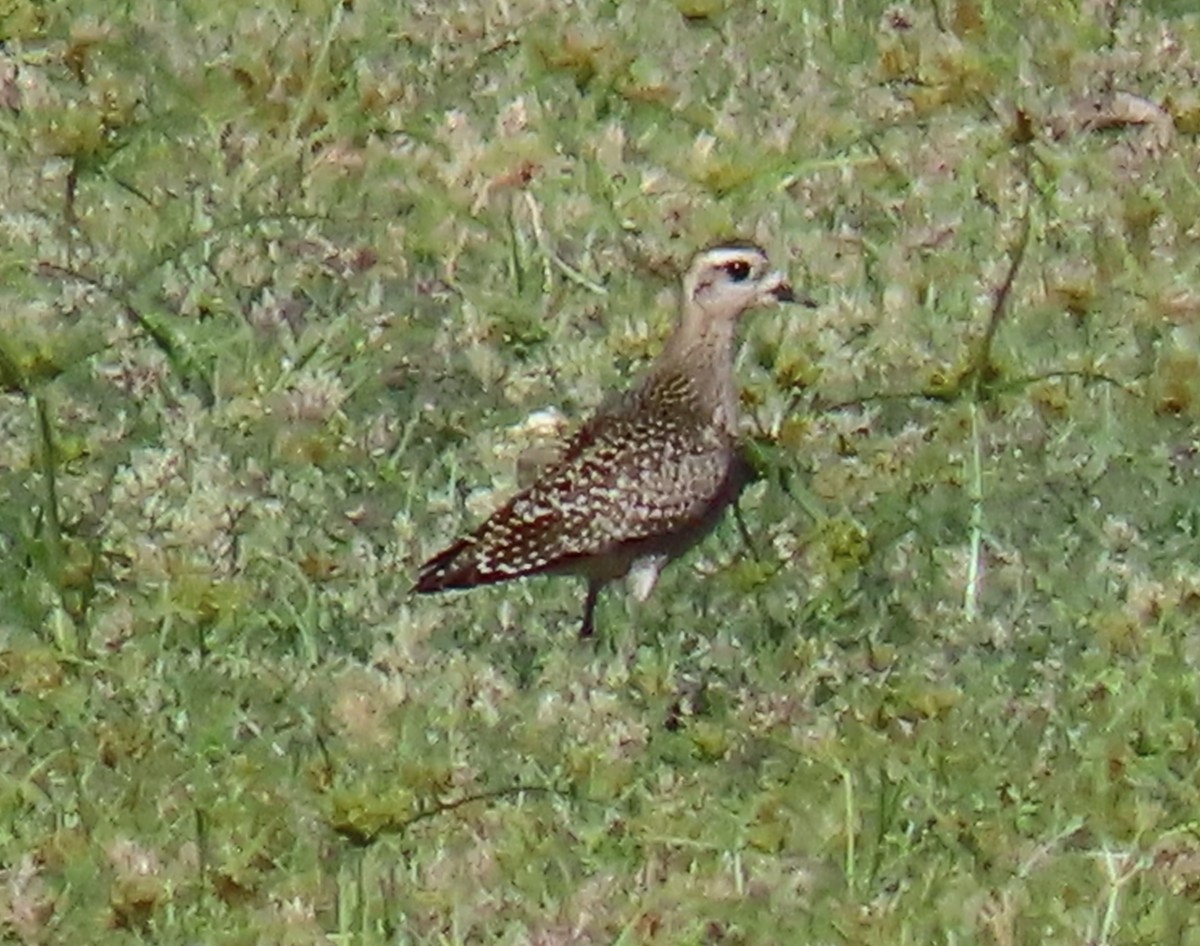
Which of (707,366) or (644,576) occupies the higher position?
(707,366)

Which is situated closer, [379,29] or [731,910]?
[731,910]

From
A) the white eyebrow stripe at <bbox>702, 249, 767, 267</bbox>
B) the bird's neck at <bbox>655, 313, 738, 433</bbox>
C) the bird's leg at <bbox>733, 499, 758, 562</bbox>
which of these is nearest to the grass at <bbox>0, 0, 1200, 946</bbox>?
the bird's leg at <bbox>733, 499, 758, 562</bbox>

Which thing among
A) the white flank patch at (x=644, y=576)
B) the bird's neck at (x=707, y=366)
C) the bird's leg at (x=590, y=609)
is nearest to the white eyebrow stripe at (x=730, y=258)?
the bird's neck at (x=707, y=366)

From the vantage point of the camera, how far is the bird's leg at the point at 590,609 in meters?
7.36

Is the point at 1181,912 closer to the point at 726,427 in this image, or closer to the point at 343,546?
the point at 726,427

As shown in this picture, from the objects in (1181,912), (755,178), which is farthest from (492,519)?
(755,178)

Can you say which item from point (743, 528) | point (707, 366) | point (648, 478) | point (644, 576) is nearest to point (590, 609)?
point (644, 576)

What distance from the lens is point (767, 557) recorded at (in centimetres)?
776

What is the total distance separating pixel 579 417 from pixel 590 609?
1.05m

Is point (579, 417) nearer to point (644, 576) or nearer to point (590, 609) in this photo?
point (644, 576)

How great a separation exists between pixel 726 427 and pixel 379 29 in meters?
3.00

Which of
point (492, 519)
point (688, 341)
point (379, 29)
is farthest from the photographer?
point (379, 29)

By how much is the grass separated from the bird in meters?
0.13

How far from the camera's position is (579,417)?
8344 mm
